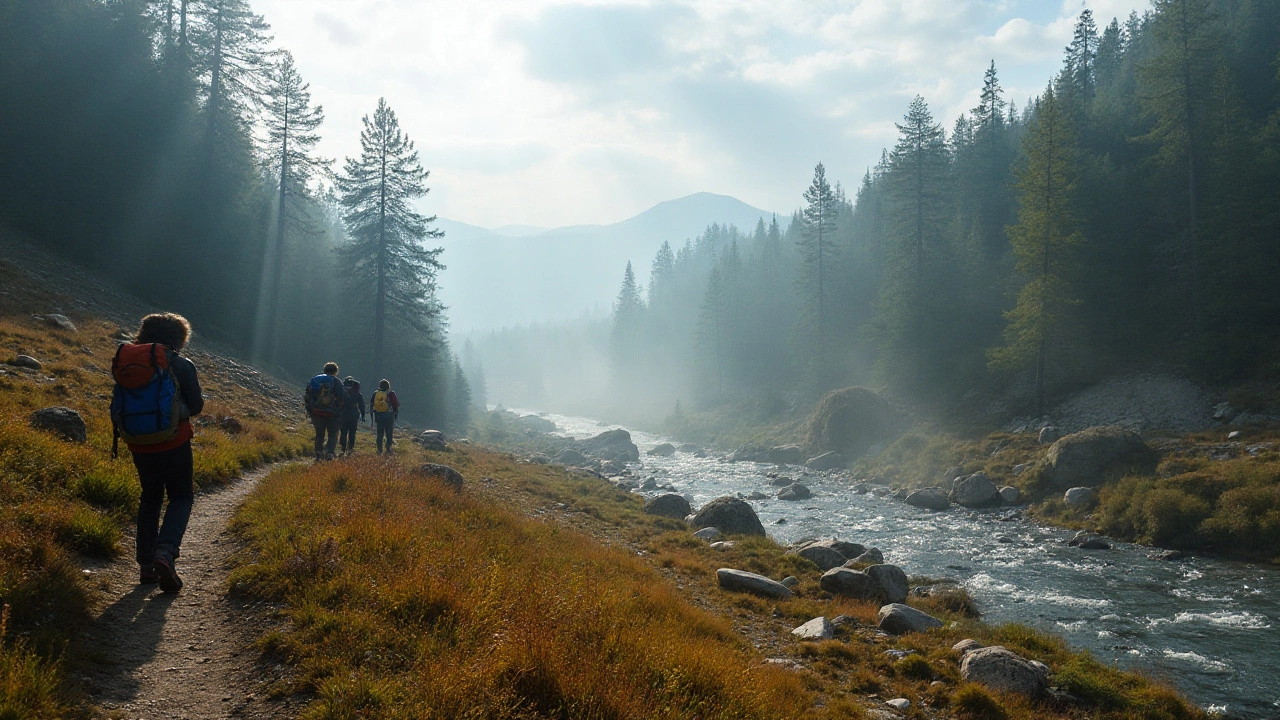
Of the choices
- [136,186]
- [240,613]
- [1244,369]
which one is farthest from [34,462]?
[1244,369]

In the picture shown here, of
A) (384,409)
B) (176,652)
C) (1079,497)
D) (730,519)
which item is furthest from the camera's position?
(1079,497)

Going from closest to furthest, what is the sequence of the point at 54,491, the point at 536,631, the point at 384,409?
the point at 536,631
the point at 54,491
the point at 384,409

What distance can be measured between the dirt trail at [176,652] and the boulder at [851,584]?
11.1 m

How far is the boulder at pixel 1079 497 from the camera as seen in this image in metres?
21.4

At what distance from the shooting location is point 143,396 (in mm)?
5805

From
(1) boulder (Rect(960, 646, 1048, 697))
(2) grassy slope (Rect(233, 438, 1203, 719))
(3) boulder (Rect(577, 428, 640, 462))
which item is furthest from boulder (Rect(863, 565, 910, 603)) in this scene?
(3) boulder (Rect(577, 428, 640, 462))

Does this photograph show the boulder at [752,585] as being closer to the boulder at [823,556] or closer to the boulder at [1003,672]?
the boulder at [823,556]

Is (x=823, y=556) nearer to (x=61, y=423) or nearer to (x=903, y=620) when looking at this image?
(x=903, y=620)

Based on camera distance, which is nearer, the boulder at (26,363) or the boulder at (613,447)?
the boulder at (26,363)

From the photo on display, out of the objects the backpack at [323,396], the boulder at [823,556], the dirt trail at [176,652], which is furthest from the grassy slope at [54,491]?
the boulder at [823,556]

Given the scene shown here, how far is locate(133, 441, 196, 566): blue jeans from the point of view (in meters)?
6.02

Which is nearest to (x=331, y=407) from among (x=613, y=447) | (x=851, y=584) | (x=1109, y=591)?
(x=851, y=584)

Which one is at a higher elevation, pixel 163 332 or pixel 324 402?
pixel 163 332

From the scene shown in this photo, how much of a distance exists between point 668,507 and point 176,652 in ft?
55.8
